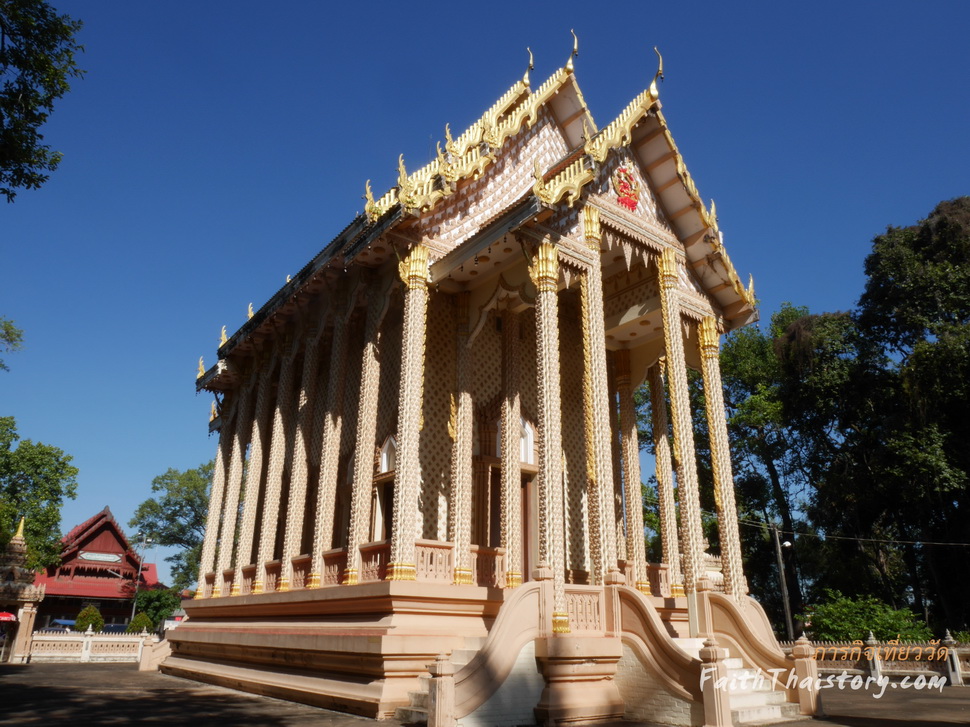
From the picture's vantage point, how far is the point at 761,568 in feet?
95.8

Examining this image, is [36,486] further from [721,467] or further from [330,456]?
[721,467]

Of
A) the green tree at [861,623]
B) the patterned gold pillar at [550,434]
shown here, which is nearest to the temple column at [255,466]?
the patterned gold pillar at [550,434]

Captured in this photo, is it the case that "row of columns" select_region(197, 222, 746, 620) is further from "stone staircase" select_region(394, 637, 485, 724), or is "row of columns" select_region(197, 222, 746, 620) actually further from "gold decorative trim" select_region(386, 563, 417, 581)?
"stone staircase" select_region(394, 637, 485, 724)

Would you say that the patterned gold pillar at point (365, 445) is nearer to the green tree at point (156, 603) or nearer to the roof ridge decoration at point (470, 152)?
the roof ridge decoration at point (470, 152)

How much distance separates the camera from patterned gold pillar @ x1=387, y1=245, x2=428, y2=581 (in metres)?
8.82

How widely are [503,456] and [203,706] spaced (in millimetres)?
5301

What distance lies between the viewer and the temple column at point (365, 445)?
32.4 feet

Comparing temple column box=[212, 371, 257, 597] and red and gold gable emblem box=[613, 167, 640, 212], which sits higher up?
red and gold gable emblem box=[613, 167, 640, 212]

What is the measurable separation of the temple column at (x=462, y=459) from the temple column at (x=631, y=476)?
3.42m

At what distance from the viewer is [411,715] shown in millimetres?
7641

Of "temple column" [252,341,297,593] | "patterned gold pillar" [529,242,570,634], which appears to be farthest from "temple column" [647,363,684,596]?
"temple column" [252,341,297,593]

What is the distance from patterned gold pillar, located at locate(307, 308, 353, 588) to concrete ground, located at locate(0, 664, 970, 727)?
2.16 metres

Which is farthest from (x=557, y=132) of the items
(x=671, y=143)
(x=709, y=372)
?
(x=709, y=372)

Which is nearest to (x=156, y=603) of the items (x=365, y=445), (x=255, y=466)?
(x=255, y=466)
